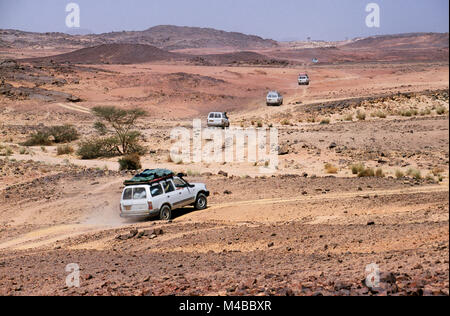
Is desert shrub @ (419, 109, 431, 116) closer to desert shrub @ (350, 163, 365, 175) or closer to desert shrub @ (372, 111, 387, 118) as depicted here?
desert shrub @ (372, 111, 387, 118)

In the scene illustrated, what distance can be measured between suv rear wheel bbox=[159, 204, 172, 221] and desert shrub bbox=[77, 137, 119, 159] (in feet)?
68.2

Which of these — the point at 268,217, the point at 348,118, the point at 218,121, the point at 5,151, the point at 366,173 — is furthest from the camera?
the point at 348,118

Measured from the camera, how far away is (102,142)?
3928 cm

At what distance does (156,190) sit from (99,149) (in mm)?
21478

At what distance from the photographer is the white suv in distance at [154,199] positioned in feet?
60.6

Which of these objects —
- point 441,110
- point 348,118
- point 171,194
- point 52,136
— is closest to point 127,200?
point 171,194

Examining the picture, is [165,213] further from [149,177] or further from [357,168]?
[357,168]

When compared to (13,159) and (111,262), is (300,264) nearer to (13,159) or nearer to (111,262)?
(111,262)

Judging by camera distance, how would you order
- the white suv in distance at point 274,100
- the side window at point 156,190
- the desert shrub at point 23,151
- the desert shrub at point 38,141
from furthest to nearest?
the white suv in distance at point 274,100 → the desert shrub at point 38,141 → the desert shrub at point 23,151 → the side window at point 156,190

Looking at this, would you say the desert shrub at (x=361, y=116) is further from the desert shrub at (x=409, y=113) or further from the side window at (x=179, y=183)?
the side window at (x=179, y=183)

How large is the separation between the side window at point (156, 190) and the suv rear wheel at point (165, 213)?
525mm

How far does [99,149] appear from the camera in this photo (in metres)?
39.1

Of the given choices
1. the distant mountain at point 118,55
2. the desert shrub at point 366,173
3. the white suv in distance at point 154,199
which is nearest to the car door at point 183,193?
the white suv in distance at point 154,199
